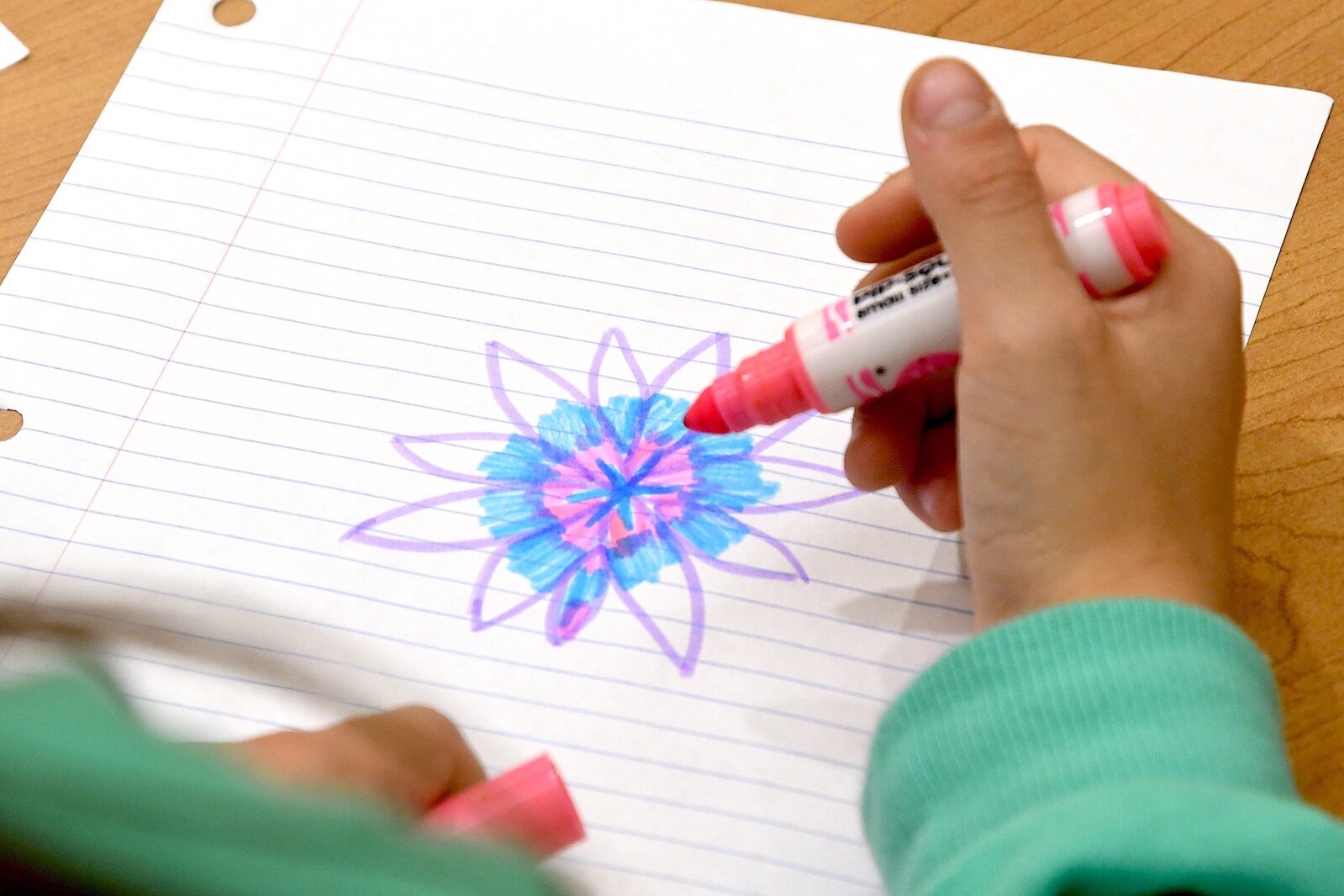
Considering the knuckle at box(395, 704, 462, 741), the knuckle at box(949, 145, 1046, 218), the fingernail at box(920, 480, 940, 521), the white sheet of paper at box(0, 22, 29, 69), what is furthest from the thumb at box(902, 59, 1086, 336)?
the white sheet of paper at box(0, 22, 29, 69)

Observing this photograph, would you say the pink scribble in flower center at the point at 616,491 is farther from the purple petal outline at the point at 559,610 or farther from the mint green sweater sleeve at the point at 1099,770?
the mint green sweater sleeve at the point at 1099,770

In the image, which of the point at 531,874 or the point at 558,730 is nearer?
the point at 531,874

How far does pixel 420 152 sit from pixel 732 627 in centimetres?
28

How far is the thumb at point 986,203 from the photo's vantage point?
1.16 feet

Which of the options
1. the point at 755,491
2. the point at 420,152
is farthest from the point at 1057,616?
the point at 420,152

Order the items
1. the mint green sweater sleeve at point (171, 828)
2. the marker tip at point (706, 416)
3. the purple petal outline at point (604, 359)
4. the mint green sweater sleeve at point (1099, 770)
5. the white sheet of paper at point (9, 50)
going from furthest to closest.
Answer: the white sheet of paper at point (9, 50), the purple petal outline at point (604, 359), the marker tip at point (706, 416), the mint green sweater sleeve at point (1099, 770), the mint green sweater sleeve at point (171, 828)

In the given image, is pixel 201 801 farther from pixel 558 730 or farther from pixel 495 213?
pixel 495 213

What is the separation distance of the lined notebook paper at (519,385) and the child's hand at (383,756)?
43 millimetres

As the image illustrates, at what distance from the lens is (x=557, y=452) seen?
51 centimetres

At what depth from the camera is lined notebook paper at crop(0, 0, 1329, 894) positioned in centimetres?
45

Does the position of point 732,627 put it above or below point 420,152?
below

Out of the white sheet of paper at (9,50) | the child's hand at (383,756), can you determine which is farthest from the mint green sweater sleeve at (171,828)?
the white sheet of paper at (9,50)

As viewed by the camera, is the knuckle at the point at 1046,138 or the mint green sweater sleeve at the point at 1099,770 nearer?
the mint green sweater sleeve at the point at 1099,770

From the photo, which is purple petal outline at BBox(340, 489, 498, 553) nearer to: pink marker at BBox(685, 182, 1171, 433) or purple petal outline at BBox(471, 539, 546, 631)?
purple petal outline at BBox(471, 539, 546, 631)
